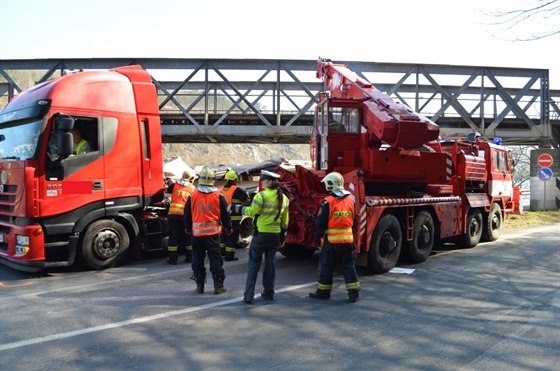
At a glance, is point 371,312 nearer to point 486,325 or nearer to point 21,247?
point 486,325

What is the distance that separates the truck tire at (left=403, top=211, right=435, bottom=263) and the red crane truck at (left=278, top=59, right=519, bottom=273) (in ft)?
0.06

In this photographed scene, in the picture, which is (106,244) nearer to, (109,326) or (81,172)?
(81,172)

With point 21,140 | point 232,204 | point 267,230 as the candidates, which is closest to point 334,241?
point 267,230

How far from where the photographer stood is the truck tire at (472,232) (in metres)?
10.9

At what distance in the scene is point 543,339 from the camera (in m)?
4.66

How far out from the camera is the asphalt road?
409cm

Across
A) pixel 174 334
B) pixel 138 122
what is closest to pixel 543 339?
pixel 174 334

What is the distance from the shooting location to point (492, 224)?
11.9 m

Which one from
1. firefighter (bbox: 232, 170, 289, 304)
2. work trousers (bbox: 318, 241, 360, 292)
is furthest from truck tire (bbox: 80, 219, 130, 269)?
work trousers (bbox: 318, 241, 360, 292)

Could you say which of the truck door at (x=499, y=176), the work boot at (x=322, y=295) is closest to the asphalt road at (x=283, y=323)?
the work boot at (x=322, y=295)

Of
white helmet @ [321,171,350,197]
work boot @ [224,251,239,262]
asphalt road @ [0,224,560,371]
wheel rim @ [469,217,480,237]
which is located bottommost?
asphalt road @ [0,224,560,371]

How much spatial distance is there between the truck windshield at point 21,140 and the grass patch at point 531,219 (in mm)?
14030

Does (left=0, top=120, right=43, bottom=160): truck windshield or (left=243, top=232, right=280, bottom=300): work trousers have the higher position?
(left=0, top=120, right=43, bottom=160): truck windshield

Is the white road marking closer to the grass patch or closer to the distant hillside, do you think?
the grass patch
